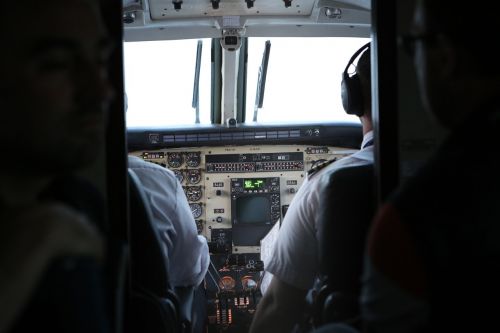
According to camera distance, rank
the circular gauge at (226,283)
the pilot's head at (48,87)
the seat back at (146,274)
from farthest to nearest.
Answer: the circular gauge at (226,283)
the seat back at (146,274)
the pilot's head at (48,87)

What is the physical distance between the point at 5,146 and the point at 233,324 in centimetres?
314

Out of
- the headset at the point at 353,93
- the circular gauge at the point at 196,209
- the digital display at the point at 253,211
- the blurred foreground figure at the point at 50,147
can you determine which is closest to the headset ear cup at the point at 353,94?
the headset at the point at 353,93

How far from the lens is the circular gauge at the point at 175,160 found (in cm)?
416

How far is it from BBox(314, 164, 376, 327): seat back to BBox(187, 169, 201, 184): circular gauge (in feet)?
7.26

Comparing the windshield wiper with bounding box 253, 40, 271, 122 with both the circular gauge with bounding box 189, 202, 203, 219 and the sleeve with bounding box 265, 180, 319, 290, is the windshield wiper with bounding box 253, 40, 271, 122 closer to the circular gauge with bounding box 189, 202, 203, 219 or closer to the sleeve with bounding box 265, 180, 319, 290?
the circular gauge with bounding box 189, 202, 203, 219

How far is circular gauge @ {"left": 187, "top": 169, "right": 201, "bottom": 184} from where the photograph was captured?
13.7ft

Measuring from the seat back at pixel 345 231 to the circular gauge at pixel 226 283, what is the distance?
199 cm

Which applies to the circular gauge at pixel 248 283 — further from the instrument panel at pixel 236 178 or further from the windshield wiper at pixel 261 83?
the windshield wiper at pixel 261 83

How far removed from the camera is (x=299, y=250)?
229 centimetres

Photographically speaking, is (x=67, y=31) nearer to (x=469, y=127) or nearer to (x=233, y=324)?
(x=469, y=127)

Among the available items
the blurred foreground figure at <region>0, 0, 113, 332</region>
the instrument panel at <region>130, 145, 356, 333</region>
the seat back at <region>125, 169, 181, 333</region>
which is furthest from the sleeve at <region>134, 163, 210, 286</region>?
the instrument panel at <region>130, 145, 356, 333</region>

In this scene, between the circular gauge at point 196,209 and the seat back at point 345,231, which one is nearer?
the seat back at point 345,231

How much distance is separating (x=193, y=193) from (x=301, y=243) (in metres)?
2.01

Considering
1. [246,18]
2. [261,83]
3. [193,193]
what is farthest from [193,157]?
[246,18]
